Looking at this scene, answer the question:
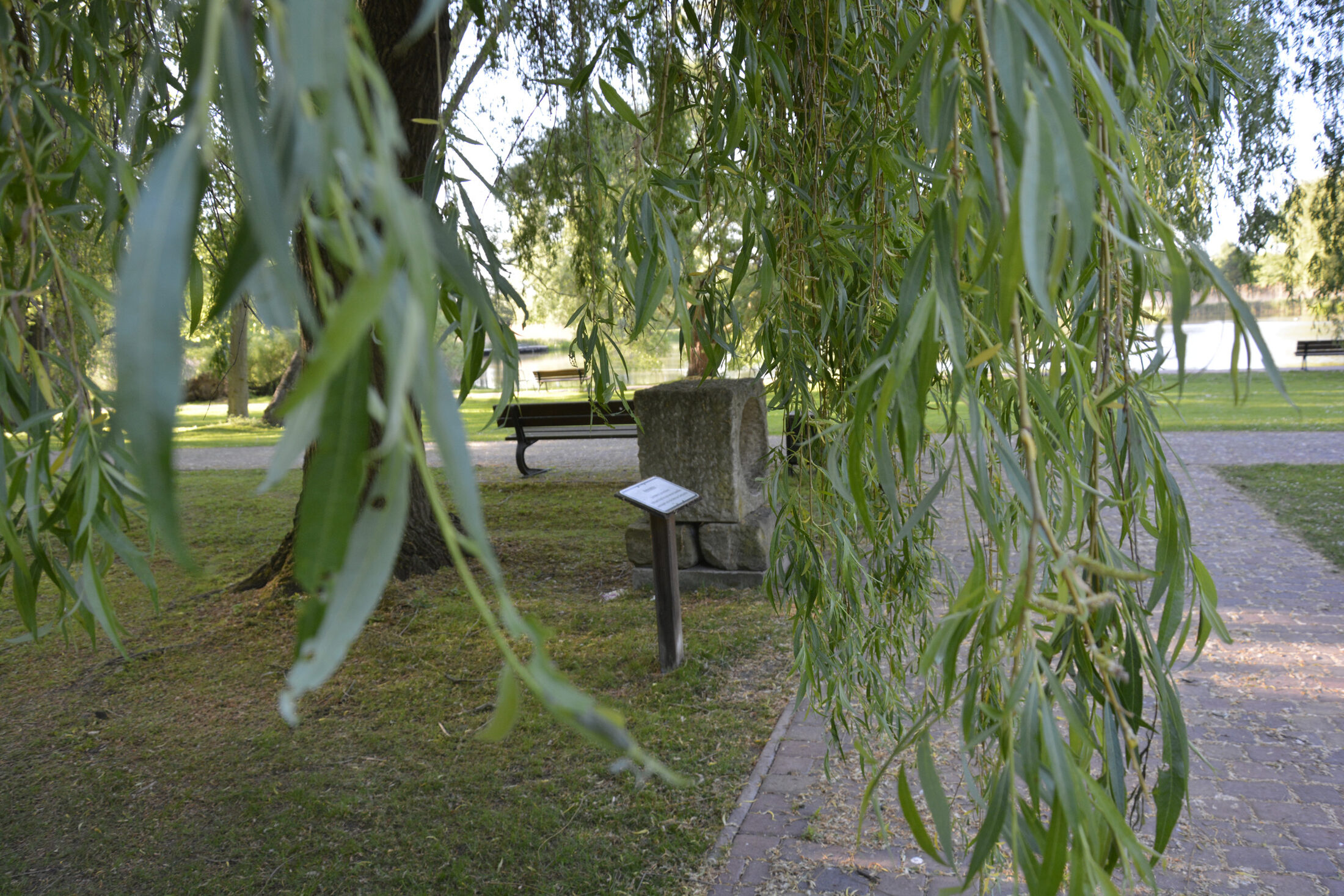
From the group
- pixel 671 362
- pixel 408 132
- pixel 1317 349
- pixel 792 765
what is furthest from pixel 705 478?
pixel 671 362

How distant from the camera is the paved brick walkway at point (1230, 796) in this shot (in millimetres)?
2285

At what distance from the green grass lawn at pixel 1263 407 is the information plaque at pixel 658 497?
261 inches

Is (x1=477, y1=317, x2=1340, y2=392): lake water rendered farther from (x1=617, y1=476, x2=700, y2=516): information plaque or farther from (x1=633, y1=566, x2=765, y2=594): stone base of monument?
(x1=617, y1=476, x2=700, y2=516): information plaque

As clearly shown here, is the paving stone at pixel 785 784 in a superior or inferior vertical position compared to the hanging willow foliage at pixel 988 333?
inferior

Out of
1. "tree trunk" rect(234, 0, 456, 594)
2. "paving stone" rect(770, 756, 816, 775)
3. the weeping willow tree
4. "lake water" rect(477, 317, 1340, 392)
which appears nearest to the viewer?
the weeping willow tree

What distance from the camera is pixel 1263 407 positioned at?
12062 mm

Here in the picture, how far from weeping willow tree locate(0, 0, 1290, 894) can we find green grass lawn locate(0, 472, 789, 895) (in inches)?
37.4

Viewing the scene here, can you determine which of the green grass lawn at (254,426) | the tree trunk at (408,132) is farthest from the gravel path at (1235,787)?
the green grass lawn at (254,426)

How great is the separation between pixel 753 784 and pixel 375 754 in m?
1.31

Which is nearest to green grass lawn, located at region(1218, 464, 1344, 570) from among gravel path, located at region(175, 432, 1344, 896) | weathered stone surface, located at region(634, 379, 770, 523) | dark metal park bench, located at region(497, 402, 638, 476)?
gravel path, located at region(175, 432, 1344, 896)

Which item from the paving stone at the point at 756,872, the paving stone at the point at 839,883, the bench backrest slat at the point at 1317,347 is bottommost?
the paving stone at the point at 839,883

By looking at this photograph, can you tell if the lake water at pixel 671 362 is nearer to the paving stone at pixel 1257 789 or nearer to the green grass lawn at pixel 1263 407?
the green grass lawn at pixel 1263 407

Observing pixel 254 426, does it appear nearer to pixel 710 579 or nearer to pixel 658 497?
pixel 710 579

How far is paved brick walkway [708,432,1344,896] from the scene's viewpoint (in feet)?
7.50
